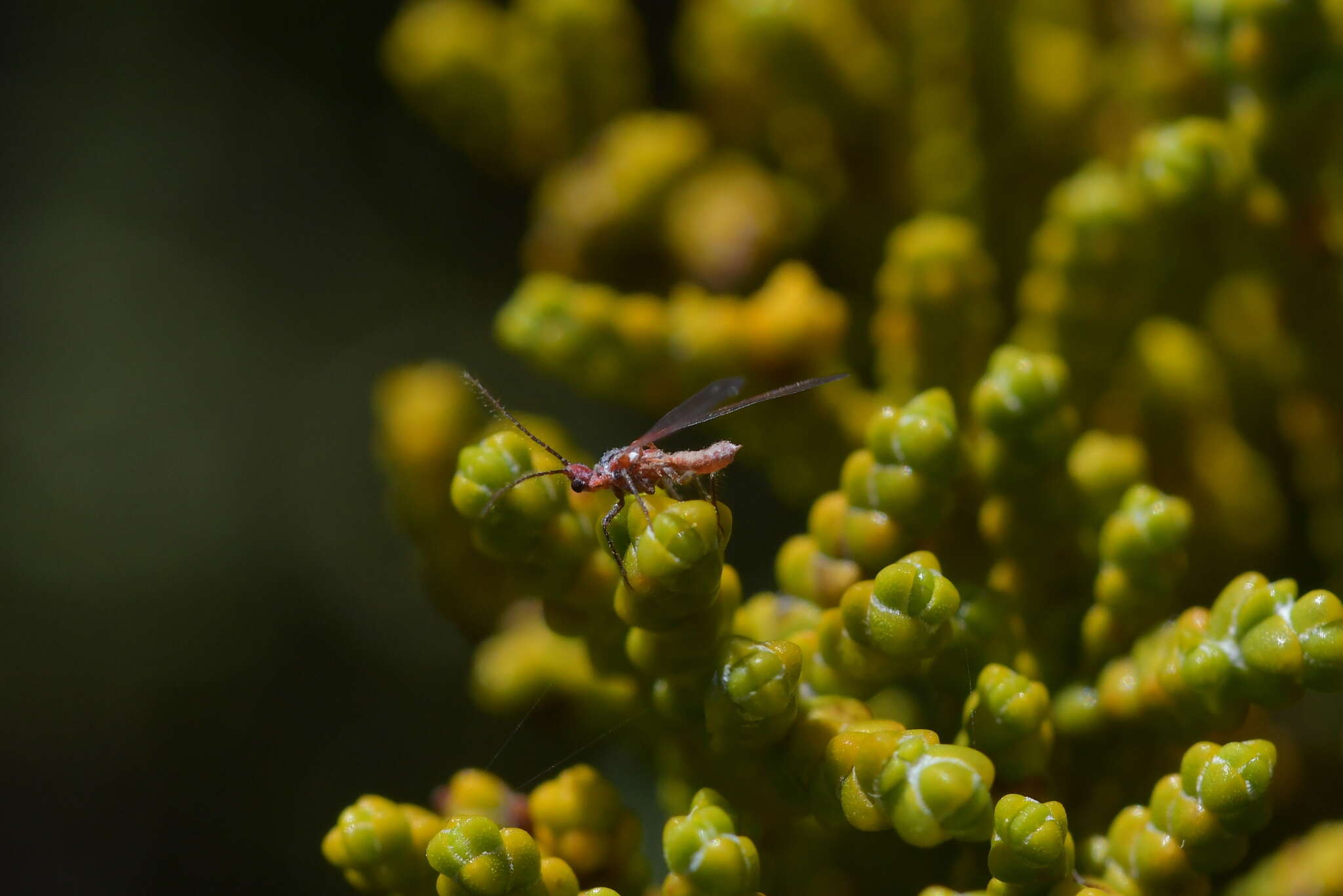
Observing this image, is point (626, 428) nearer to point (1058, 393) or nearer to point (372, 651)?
point (372, 651)

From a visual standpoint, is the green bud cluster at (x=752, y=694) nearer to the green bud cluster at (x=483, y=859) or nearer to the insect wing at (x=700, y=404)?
the green bud cluster at (x=483, y=859)

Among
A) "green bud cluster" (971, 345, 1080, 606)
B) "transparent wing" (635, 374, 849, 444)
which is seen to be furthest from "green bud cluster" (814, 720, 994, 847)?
"transparent wing" (635, 374, 849, 444)

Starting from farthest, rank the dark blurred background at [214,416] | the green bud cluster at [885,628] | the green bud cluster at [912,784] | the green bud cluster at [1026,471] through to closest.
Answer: the dark blurred background at [214,416]
the green bud cluster at [1026,471]
the green bud cluster at [885,628]
the green bud cluster at [912,784]

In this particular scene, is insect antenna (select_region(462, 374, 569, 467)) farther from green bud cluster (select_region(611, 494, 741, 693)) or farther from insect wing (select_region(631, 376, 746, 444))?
green bud cluster (select_region(611, 494, 741, 693))

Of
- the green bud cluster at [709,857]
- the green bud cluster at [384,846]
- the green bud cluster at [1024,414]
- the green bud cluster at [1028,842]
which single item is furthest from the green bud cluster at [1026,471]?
the green bud cluster at [384,846]

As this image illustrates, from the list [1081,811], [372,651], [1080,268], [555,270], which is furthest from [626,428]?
[1081,811]

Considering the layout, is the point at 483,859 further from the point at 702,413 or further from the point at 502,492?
the point at 702,413
